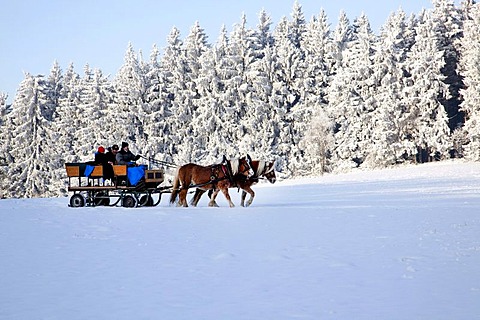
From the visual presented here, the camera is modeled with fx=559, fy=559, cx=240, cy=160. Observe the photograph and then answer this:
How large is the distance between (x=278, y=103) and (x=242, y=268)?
46.4 m

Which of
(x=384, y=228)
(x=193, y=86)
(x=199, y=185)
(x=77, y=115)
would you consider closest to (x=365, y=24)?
(x=193, y=86)

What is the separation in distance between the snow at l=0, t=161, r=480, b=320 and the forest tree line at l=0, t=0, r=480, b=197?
38034mm

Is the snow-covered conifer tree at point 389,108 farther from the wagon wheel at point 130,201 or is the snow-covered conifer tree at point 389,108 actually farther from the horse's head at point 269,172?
the wagon wheel at point 130,201

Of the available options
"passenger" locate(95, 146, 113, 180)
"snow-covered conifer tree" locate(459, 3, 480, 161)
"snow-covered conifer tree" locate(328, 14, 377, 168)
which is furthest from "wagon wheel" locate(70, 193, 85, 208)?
"snow-covered conifer tree" locate(459, 3, 480, 161)

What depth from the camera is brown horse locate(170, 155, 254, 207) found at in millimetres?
16719

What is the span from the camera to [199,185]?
17.1m

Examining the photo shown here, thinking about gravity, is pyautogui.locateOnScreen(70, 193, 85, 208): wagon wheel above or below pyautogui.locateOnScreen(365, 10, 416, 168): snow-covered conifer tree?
below

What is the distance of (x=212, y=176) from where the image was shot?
17.0 meters

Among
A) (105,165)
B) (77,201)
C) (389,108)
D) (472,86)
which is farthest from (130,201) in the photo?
(472,86)

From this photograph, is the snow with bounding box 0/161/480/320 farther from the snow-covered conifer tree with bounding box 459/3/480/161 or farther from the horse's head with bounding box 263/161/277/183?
the snow-covered conifer tree with bounding box 459/3/480/161

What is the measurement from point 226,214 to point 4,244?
6.05 m

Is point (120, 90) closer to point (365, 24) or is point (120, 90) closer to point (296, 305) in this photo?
point (365, 24)

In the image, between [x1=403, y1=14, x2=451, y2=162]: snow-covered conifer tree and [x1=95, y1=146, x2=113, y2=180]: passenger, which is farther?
[x1=403, y1=14, x2=451, y2=162]: snow-covered conifer tree

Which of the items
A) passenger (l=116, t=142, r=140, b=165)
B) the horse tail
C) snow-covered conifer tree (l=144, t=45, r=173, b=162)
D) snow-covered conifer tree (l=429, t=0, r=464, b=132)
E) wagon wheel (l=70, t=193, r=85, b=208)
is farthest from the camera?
snow-covered conifer tree (l=429, t=0, r=464, b=132)
